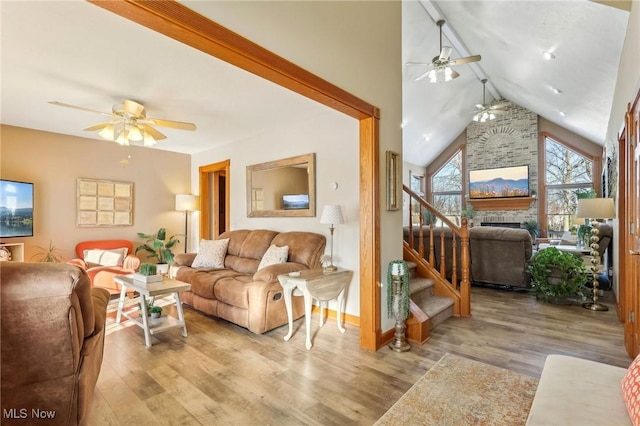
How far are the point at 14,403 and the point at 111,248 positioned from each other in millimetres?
4013

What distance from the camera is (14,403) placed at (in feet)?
4.70

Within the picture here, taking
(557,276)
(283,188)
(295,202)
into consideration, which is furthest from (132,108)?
(557,276)

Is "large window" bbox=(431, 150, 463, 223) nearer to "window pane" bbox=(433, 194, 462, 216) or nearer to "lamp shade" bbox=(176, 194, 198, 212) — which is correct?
"window pane" bbox=(433, 194, 462, 216)

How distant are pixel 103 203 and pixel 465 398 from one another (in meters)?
5.59

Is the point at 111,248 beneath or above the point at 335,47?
beneath

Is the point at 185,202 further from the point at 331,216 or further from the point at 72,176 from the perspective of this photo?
the point at 331,216

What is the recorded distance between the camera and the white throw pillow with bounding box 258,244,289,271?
11.8 ft

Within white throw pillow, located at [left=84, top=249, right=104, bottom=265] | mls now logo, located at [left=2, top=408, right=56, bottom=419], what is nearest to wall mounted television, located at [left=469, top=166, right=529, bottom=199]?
white throw pillow, located at [left=84, top=249, right=104, bottom=265]

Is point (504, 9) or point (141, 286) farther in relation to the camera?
point (504, 9)

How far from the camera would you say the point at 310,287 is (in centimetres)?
286

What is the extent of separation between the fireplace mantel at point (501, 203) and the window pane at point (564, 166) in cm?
80

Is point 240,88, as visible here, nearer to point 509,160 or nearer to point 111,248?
point 111,248

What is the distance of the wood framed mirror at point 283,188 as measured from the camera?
4.07 meters

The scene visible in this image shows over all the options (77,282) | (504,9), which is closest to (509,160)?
(504,9)
